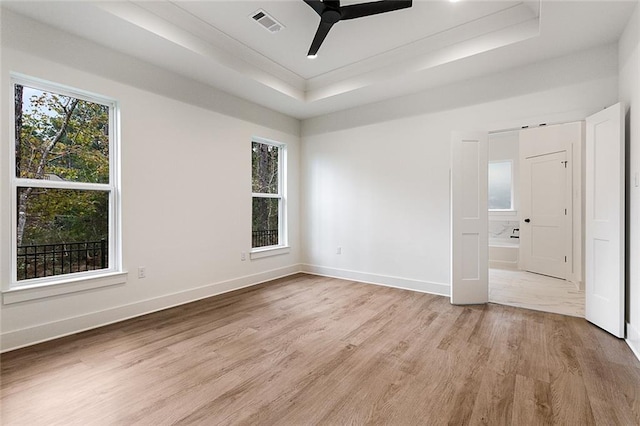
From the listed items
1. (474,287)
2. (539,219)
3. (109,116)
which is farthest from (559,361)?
(109,116)

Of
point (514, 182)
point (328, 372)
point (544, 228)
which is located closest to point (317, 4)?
point (328, 372)

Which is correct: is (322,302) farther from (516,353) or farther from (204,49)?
(204,49)

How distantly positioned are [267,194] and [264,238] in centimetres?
74

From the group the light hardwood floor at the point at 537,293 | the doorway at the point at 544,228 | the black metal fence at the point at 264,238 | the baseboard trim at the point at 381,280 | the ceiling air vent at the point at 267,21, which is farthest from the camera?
the black metal fence at the point at 264,238

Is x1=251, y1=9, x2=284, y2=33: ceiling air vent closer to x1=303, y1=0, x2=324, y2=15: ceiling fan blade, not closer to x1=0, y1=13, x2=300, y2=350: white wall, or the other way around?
x1=303, y1=0, x2=324, y2=15: ceiling fan blade

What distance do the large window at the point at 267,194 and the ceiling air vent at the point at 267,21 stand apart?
1.87m

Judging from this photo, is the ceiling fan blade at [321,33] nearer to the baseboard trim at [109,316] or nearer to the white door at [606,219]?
the white door at [606,219]

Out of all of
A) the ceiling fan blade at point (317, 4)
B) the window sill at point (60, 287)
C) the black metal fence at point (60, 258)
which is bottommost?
A: the window sill at point (60, 287)

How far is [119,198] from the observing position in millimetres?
3080

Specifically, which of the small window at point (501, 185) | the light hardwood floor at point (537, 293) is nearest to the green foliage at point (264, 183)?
the light hardwood floor at point (537, 293)

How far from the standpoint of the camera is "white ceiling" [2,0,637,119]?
102 inches

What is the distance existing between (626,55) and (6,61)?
17.8 ft

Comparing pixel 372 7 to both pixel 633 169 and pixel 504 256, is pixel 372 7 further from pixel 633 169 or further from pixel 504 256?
pixel 504 256

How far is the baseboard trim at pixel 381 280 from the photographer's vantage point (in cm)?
404
